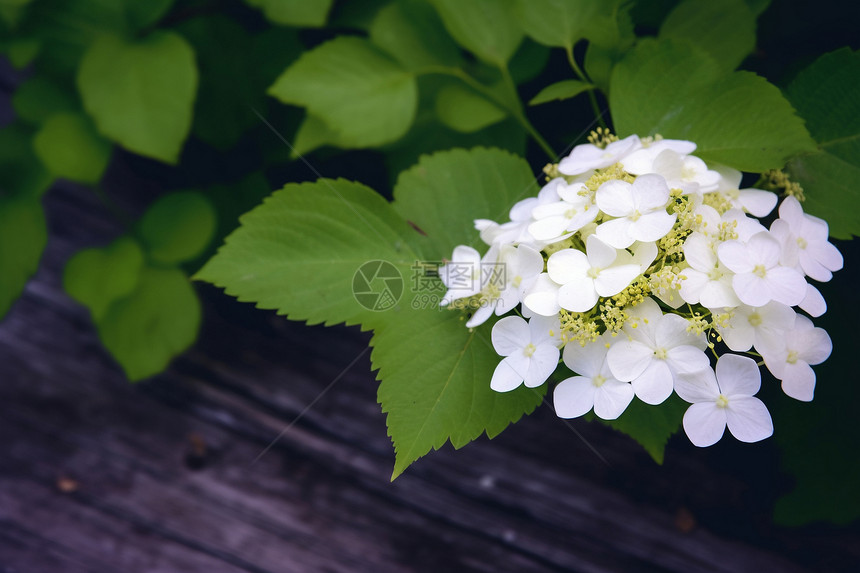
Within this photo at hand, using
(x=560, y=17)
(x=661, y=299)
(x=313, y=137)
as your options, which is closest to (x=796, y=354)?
(x=661, y=299)

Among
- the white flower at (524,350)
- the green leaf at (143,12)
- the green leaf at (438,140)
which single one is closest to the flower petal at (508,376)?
the white flower at (524,350)

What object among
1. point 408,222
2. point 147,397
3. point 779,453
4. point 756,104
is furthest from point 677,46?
point 147,397

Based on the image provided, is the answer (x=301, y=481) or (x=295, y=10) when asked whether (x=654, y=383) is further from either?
(x=301, y=481)

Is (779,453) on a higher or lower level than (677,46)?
lower

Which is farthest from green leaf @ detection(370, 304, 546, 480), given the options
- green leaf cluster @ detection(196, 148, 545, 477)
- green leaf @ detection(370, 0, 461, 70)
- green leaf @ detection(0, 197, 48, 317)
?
green leaf @ detection(0, 197, 48, 317)

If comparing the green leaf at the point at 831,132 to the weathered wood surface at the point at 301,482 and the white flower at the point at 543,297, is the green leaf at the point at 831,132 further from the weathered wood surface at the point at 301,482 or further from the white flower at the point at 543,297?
the weathered wood surface at the point at 301,482

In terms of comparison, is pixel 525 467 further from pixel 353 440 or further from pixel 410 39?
pixel 410 39
